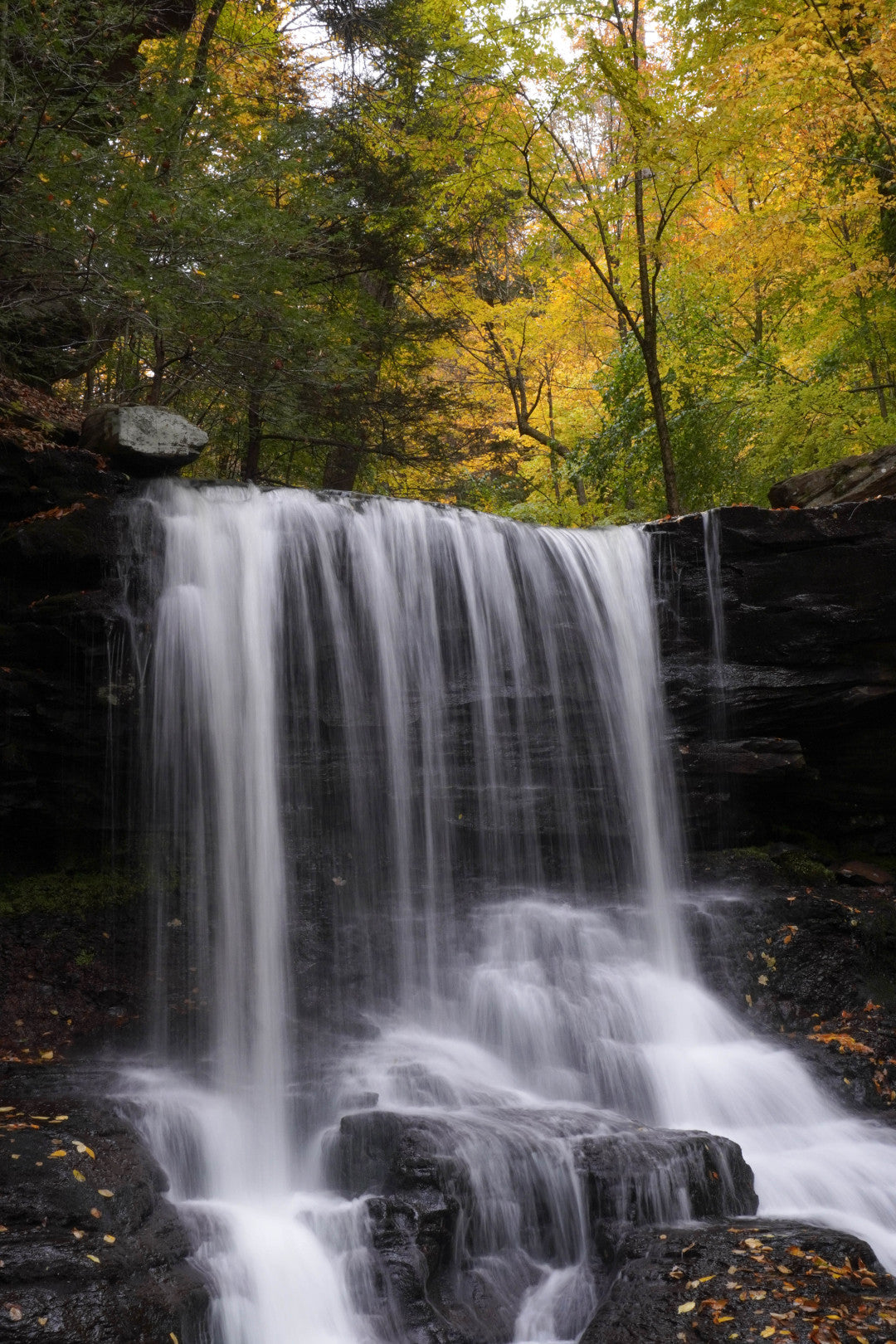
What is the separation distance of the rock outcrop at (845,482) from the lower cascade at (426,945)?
7.01 feet

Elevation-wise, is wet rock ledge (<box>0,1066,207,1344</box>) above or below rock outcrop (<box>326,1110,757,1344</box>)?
above

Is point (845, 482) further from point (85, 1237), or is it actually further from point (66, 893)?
point (85, 1237)

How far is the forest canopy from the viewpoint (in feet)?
24.0

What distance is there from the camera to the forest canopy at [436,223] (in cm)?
732

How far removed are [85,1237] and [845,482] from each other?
9241mm

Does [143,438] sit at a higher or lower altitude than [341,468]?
lower

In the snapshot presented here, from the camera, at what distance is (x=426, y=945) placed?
308 inches

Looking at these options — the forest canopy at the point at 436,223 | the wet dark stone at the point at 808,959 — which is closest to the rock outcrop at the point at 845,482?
the forest canopy at the point at 436,223

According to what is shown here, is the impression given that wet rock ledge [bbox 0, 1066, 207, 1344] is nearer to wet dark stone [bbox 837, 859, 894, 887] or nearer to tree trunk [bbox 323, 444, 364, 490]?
wet dark stone [bbox 837, 859, 894, 887]

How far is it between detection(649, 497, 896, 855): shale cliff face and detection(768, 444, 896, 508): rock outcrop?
1.25 ft

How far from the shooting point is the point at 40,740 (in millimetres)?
7207

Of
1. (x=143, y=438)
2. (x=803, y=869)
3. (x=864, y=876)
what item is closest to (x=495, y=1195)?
(x=803, y=869)

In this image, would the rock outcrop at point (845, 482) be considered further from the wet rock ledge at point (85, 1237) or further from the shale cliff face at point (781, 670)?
the wet rock ledge at point (85, 1237)

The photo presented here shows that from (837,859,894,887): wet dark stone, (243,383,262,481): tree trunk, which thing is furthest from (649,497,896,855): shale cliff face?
(243,383,262,481): tree trunk
